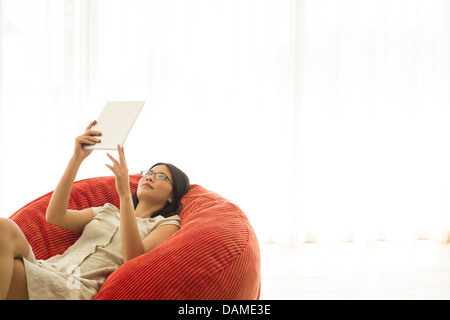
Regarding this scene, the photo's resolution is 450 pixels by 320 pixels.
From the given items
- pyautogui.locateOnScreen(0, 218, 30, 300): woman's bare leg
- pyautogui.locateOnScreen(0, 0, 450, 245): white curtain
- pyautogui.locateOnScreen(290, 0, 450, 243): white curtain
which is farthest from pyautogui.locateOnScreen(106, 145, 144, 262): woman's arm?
pyautogui.locateOnScreen(290, 0, 450, 243): white curtain

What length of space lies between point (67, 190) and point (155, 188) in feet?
1.13

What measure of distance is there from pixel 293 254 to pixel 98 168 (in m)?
1.35

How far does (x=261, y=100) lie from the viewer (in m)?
2.90

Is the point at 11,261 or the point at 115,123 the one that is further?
the point at 115,123

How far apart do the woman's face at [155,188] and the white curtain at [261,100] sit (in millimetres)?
1005

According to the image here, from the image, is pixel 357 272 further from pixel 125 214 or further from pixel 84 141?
pixel 84 141

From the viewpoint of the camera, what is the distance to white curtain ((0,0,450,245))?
2781 millimetres

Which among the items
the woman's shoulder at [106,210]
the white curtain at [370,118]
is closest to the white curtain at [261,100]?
the white curtain at [370,118]

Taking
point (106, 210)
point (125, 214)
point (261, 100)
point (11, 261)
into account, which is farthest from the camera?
point (261, 100)

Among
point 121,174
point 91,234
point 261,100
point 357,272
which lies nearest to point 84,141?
point 121,174

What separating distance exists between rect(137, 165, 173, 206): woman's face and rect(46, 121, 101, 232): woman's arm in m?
0.27

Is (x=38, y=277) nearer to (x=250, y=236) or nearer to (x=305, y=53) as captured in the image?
(x=250, y=236)

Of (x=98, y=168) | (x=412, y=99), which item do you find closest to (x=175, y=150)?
(x=98, y=168)

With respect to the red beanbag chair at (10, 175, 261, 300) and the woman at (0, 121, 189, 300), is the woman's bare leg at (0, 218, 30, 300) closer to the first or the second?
the woman at (0, 121, 189, 300)
